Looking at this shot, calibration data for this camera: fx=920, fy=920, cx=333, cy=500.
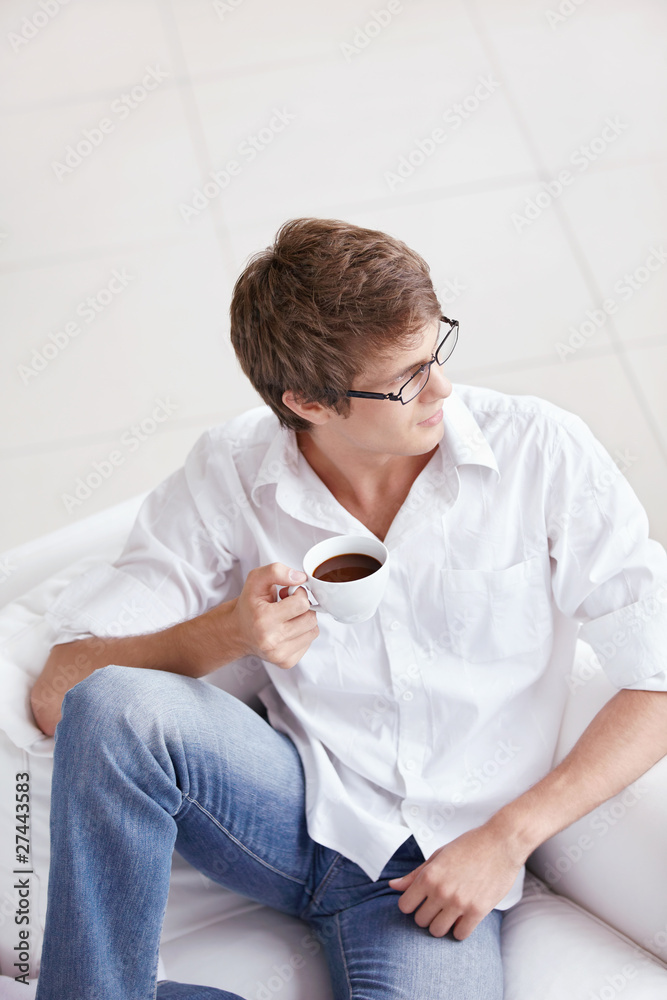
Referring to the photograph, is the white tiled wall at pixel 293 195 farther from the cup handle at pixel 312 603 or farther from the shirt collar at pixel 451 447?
the cup handle at pixel 312 603

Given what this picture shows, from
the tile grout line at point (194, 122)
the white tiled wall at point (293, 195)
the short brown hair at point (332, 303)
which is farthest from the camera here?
the tile grout line at point (194, 122)

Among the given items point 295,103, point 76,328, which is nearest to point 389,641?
point 76,328

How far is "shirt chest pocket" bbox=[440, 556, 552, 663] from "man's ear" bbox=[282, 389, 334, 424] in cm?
30

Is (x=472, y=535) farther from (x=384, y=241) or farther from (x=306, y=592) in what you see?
(x=384, y=241)

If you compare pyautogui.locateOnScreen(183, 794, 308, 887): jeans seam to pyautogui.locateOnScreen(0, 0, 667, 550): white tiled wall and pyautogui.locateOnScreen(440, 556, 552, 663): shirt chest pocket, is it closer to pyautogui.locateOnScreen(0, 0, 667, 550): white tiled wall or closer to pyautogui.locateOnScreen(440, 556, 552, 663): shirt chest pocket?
pyautogui.locateOnScreen(440, 556, 552, 663): shirt chest pocket

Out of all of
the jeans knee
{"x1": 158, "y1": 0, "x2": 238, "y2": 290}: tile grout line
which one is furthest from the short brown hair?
{"x1": 158, "y1": 0, "x2": 238, "y2": 290}: tile grout line

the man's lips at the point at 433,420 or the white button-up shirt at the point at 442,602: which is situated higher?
the man's lips at the point at 433,420

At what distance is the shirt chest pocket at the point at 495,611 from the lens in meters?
1.39

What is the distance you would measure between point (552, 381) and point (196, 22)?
2.86 metres

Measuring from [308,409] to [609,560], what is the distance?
0.49m

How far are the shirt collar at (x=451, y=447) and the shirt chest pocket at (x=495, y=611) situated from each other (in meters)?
0.16

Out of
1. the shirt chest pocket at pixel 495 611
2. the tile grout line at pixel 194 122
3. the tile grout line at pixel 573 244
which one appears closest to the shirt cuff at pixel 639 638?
the shirt chest pocket at pixel 495 611

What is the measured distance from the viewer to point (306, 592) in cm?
123

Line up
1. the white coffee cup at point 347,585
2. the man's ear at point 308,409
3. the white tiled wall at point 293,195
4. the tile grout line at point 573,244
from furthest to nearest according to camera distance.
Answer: the white tiled wall at point 293,195
the tile grout line at point 573,244
the man's ear at point 308,409
the white coffee cup at point 347,585
